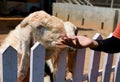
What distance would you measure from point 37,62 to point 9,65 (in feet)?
0.80

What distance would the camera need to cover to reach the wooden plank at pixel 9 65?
6.61ft

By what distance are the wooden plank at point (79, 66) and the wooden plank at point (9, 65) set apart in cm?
67

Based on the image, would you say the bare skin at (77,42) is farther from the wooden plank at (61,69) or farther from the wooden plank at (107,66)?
the wooden plank at (107,66)

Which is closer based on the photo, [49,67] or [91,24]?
[49,67]

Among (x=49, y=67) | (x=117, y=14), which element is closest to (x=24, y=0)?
(x=117, y=14)

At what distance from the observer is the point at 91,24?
12.6 m

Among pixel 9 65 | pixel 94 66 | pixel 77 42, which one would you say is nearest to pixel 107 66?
pixel 94 66

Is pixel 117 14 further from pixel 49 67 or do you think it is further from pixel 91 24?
pixel 49 67

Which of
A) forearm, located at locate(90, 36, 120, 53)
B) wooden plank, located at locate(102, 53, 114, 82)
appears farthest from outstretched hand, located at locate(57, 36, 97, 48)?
wooden plank, located at locate(102, 53, 114, 82)

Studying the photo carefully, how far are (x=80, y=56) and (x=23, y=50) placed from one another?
51cm

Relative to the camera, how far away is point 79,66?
8.74 feet

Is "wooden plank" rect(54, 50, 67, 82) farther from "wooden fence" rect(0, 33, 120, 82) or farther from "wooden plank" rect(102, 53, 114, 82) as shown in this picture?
"wooden plank" rect(102, 53, 114, 82)

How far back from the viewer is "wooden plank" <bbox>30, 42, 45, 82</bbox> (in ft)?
7.14

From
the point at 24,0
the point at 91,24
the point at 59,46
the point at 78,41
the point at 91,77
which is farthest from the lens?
the point at 24,0
